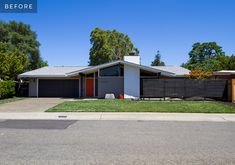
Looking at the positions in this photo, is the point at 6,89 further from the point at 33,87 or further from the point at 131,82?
the point at 131,82

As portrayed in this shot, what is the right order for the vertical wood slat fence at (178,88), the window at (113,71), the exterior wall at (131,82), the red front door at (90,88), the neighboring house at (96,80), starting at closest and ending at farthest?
the vertical wood slat fence at (178,88) → the exterior wall at (131,82) → the neighboring house at (96,80) → the window at (113,71) → the red front door at (90,88)

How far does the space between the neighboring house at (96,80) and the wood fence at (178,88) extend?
1212 mm

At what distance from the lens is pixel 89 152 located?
24.5ft

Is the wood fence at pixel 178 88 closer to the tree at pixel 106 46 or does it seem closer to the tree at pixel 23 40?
the tree at pixel 23 40

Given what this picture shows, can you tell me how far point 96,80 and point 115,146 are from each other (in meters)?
24.1

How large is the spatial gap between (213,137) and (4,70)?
2725cm

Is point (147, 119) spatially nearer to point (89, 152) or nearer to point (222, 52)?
point (89, 152)

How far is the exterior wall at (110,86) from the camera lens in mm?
29297

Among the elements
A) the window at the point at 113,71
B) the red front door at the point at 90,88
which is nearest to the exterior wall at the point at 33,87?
the red front door at the point at 90,88

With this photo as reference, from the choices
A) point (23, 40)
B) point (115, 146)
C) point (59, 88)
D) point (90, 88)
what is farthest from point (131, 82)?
point (23, 40)

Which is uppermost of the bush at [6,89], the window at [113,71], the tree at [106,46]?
the tree at [106,46]

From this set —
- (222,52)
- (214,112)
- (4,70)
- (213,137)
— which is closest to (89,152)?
(213,137)

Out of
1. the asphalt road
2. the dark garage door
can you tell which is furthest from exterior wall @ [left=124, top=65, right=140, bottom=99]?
the asphalt road

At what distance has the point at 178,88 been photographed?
28.1 m
